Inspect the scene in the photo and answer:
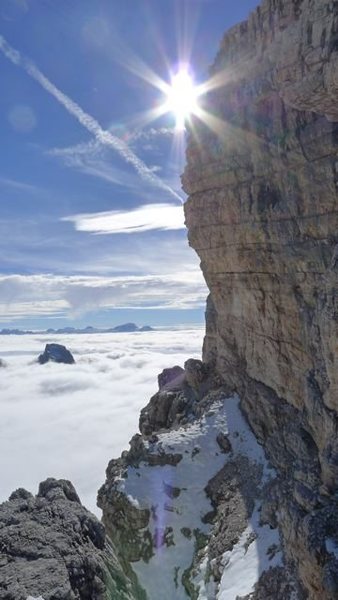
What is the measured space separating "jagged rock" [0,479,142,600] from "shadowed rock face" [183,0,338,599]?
28.8 ft

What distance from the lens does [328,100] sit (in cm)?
2686

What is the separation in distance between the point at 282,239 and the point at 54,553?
28.0 metres

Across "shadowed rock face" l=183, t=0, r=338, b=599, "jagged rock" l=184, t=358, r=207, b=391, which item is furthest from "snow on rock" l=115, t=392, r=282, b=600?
"jagged rock" l=184, t=358, r=207, b=391

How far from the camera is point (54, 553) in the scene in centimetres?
1791

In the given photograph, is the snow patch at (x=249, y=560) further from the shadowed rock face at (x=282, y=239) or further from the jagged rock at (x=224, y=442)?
the jagged rock at (x=224, y=442)

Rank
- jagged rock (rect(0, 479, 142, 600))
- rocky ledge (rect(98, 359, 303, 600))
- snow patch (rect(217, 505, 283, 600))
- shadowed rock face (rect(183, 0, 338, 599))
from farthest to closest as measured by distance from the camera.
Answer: rocky ledge (rect(98, 359, 303, 600)), snow patch (rect(217, 505, 283, 600)), shadowed rock face (rect(183, 0, 338, 599)), jagged rock (rect(0, 479, 142, 600))

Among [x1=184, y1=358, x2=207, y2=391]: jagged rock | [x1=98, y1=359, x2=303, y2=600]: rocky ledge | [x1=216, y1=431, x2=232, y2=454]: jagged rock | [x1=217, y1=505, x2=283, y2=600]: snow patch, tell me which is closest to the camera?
[x1=217, y1=505, x2=283, y2=600]: snow patch

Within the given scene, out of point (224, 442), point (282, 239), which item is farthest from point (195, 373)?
point (282, 239)

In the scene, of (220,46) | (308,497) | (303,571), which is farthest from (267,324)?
(220,46)

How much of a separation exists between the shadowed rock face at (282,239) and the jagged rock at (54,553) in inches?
345

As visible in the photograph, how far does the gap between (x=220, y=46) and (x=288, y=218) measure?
20694 mm

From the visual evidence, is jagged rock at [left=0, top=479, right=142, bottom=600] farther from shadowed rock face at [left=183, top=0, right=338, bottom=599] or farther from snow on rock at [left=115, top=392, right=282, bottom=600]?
snow on rock at [left=115, top=392, right=282, bottom=600]

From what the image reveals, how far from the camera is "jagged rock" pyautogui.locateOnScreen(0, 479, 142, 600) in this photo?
1591cm

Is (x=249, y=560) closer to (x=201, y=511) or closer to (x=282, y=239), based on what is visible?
(x=201, y=511)
